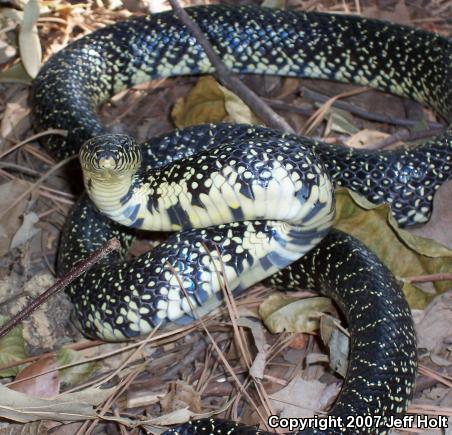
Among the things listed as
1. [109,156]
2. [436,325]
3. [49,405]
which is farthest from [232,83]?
[49,405]

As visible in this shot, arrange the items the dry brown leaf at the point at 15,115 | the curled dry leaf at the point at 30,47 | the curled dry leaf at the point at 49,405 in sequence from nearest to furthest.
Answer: the curled dry leaf at the point at 49,405
the dry brown leaf at the point at 15,115
the curled dry leaf at the point at 30,47

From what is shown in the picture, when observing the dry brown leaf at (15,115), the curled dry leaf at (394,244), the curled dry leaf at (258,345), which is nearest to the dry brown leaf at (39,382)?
the curled dry leaf at (258,345)

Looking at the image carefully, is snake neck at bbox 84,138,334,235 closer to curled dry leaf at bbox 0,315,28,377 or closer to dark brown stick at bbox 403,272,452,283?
dark brown stick at bbox 403,272,452,283

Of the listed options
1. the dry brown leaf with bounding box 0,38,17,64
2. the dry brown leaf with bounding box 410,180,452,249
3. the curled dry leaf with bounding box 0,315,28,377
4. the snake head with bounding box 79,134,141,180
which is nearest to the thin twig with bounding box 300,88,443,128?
the dry brown leaf with bounding box 410,180,452,249

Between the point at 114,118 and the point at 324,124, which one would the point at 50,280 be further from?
the point at 324,124

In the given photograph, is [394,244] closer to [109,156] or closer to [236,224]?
[236,224]

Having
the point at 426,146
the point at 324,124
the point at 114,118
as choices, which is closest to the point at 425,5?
the point at 324,124

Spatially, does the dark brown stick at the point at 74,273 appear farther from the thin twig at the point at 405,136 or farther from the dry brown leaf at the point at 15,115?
the thin twig at the point at 405,136
